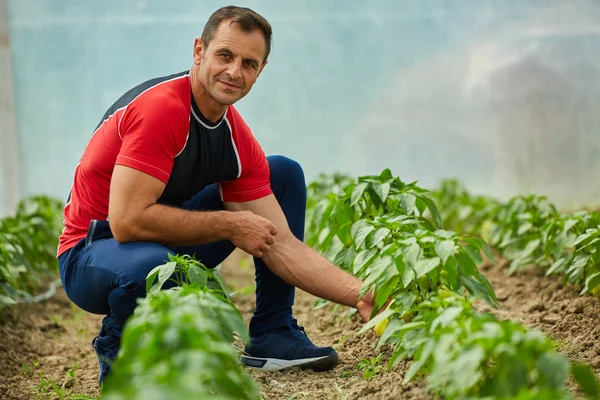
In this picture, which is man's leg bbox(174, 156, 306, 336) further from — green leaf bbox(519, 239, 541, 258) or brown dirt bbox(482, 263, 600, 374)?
green leaf bbox(519, 239, 541, 258)

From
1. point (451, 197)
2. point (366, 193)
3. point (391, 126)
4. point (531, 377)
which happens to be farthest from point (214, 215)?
point (391, 126)

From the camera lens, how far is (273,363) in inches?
117

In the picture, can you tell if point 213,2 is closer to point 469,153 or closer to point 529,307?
point 469,153

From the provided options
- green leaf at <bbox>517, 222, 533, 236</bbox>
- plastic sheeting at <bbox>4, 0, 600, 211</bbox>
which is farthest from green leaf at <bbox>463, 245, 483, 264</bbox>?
plastic sheeting at <bbox>4, 0, 600, 211</bbox>

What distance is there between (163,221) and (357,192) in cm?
94

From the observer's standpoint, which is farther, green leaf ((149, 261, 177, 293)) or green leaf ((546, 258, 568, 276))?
green leaf ((546, 258, 568, 276))

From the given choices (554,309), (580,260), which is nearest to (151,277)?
(580,260)

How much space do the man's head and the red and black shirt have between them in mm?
108

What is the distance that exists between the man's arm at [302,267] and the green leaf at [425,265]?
0.49 m

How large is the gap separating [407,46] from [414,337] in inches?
218

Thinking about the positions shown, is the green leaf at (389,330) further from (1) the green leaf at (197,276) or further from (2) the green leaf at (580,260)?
(2) the green leaf at (580,260)

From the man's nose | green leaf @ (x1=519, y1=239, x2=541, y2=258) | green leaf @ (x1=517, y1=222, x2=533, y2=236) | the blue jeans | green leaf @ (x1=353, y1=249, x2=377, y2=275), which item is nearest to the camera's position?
the blue jeans

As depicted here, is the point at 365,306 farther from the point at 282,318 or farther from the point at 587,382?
the point at 587,382

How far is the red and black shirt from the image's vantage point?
8.63ft
